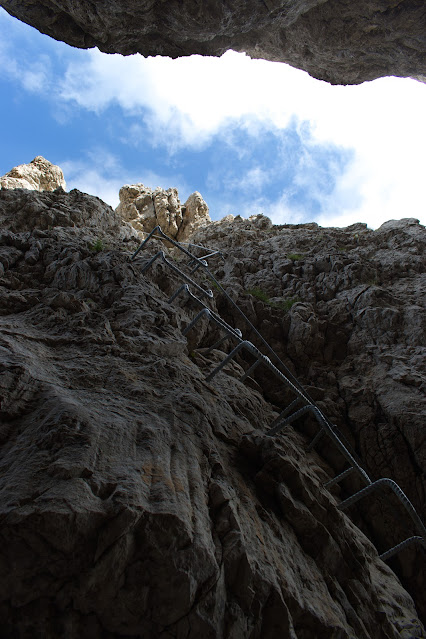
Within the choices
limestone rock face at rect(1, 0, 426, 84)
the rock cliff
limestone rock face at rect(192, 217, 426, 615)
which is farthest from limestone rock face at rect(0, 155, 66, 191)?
the rock cliff

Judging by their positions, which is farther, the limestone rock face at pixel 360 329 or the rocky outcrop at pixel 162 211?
the rocky outcrop at pixel 162 211

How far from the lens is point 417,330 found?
9.83 m

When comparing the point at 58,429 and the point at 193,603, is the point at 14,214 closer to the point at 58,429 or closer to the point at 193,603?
the point at 58,429

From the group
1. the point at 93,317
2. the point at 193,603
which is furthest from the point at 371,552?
the point at 93,317

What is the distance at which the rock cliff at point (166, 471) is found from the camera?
2.69 m

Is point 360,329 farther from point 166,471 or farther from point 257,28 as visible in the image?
point 257,28

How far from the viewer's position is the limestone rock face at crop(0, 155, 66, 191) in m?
19.1

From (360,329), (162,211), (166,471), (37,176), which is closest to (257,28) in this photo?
(162,211)

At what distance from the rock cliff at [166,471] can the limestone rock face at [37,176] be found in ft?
38.1

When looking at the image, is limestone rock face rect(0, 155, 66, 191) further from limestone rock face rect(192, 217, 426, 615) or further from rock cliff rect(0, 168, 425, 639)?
rock cliff rect(0, 168, 425, 639)

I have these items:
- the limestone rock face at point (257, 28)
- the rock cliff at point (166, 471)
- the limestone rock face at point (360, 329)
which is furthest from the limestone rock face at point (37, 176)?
the rock cliff at point (166, 471)

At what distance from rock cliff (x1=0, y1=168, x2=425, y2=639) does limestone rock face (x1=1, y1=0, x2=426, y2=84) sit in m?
10.2

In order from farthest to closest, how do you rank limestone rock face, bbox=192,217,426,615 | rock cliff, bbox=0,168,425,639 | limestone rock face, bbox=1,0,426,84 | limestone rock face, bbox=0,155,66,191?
limestone rock face, bbox=0,155,66,191 < limestone rock face, bbox=1,0,426,84 < limestone rock face, bbox=192,217,426,615 < rock cliff, bbox=0,168,425,639

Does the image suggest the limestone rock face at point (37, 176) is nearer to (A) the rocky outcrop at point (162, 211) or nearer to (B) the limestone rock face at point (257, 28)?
(A) the rocky outcrop at point (162, 211)
